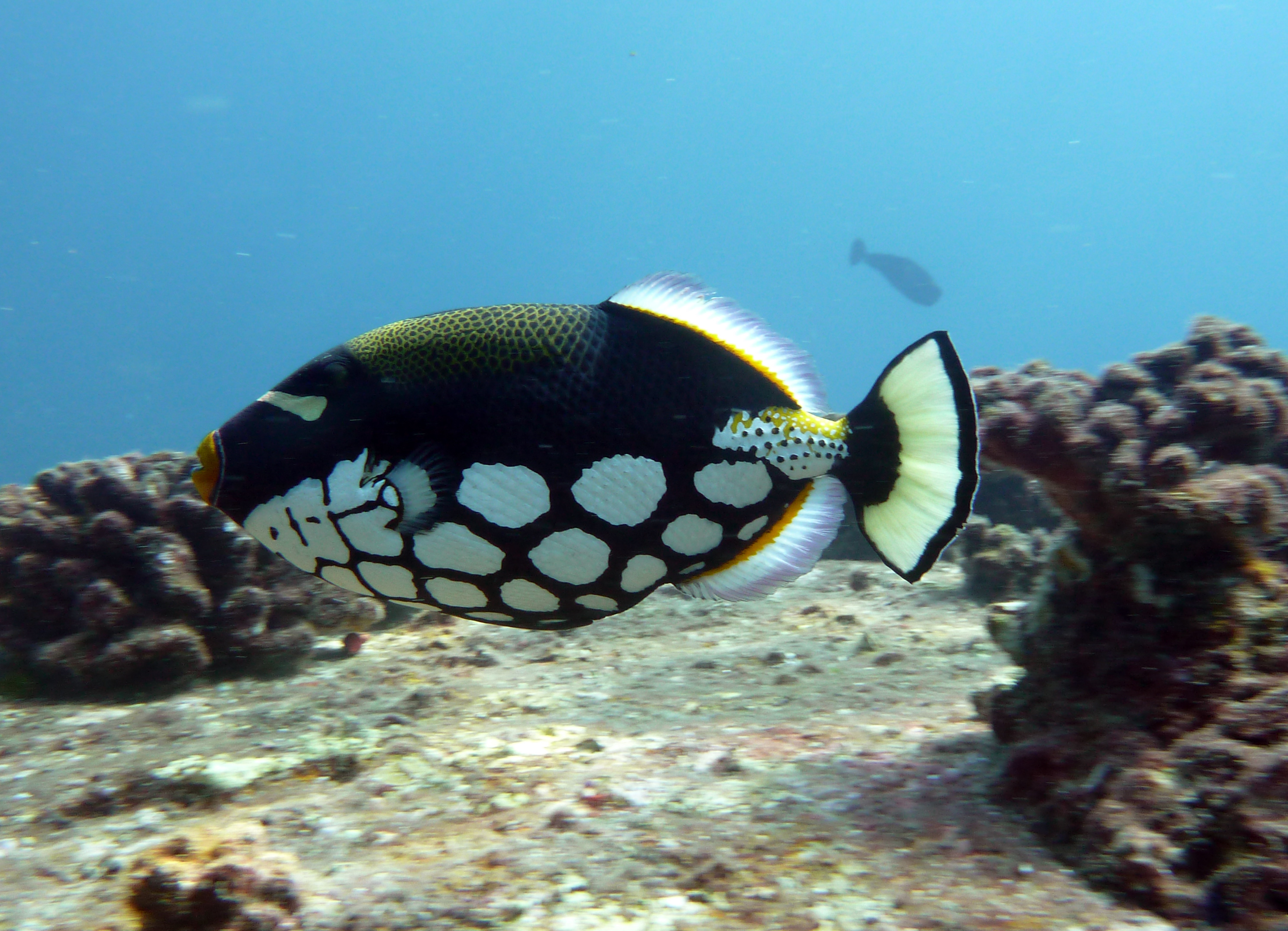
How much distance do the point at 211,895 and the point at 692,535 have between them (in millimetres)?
1508

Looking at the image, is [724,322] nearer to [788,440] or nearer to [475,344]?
[788,440]

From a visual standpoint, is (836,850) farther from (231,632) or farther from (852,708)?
(231,632)

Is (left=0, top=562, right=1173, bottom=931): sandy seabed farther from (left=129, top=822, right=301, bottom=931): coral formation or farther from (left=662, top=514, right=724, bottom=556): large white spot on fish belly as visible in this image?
(left=662, top=514, right=724, bottom=556): large white spot on fish belly

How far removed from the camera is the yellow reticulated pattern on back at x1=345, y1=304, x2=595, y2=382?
135 centimetres

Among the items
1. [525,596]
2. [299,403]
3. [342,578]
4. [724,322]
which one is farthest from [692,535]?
[299,403]

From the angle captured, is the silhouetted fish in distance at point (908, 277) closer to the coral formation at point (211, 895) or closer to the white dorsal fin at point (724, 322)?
the white dorsal fin at point (724, 322)

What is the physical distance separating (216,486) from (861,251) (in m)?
35.8

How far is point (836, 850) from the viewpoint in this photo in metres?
2.00

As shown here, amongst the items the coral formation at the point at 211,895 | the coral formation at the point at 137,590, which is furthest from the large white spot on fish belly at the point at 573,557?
the coral formation at the point at 137,590

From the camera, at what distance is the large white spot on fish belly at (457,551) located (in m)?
1.32

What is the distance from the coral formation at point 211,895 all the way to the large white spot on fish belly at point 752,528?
148 cm

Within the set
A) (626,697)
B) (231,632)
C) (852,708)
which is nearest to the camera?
(852,708)

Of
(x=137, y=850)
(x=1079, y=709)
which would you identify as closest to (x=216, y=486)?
(x=137, y=850)

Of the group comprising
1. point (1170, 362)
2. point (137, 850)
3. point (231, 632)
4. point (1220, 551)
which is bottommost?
point (137, 850)
